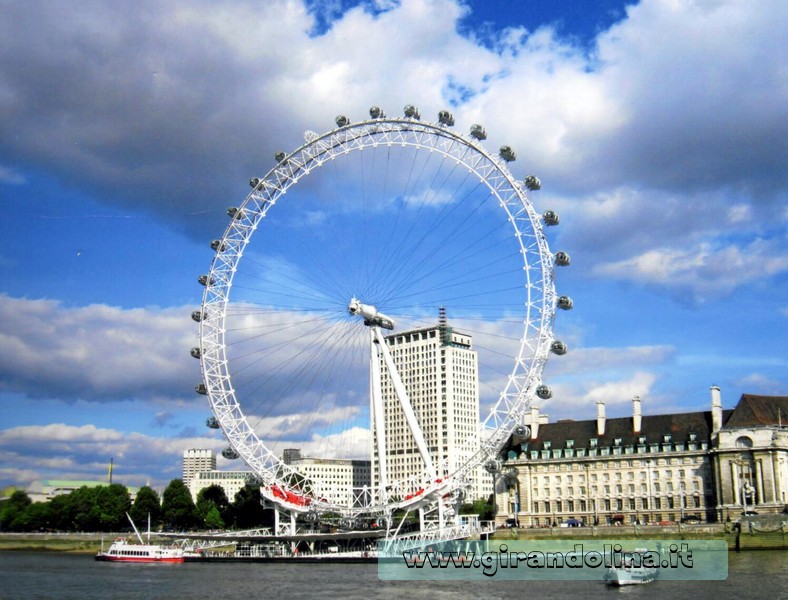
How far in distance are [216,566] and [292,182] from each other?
126 feet

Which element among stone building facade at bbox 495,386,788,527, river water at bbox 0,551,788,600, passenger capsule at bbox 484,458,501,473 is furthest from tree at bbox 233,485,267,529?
passenger capsule at bbox 484,458,501,473

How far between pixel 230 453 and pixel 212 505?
6379 cm

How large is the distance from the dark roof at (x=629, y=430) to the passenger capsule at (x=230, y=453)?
42016 mm

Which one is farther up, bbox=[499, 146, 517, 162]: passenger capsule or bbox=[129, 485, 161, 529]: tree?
bbox=[499, 146, 517, 162]: passenger capsule

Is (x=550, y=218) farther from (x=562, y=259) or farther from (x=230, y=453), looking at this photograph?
(x=230, y=453)

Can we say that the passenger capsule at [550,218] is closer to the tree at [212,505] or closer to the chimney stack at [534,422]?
the chimney stack at [534,422]

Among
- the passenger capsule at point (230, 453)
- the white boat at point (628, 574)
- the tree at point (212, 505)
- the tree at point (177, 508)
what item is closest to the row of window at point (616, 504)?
the passenger capsule at point (230, 453)

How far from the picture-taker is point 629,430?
371 ft

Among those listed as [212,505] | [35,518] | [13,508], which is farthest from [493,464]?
[212,505]

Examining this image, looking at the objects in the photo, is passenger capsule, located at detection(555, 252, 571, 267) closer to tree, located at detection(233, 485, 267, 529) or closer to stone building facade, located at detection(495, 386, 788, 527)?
stone building facade, located at detection(495, 386, 788, 527)

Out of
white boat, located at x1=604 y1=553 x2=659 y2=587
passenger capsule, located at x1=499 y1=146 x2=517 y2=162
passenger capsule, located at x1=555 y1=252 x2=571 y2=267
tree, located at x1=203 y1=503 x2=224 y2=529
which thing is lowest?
white boat, located at x1=604 y1=553 x2=659 y2=587

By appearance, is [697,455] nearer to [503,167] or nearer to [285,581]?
[503,167]

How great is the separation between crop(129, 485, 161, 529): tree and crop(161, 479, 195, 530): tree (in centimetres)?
112

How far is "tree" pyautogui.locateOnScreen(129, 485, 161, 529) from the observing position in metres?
150
